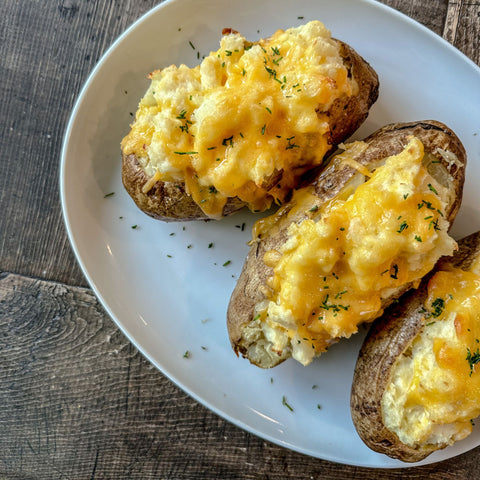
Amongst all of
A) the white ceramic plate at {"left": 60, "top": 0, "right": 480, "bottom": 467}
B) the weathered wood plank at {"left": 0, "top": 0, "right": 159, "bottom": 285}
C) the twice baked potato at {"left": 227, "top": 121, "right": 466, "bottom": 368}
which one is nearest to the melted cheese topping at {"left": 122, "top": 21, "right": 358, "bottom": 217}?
the twice baked potato at {"left": 227, "top": 121, "right": 466, "bottom": 368}

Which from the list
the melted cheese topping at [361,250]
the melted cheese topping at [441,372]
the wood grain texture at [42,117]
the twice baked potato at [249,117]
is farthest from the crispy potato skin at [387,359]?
the wood grain texture at [42,117]

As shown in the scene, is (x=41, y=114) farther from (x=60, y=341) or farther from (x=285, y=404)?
(x=285, y=404)

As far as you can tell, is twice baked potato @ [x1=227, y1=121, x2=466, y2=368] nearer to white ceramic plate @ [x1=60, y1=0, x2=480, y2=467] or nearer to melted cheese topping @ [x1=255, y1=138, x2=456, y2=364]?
melted cheese topping @ [x1=255, y1=138, x2=456, y2=364]

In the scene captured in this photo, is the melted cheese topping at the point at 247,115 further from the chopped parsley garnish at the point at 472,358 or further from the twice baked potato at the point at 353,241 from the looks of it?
the chopped parsley garnish at the point at 472,358

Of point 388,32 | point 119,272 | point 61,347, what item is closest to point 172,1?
point 388,32

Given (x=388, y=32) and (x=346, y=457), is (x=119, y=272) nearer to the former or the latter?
(x=346, y=457)

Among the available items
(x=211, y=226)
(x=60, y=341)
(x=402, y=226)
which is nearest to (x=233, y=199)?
(x=211, y=226)
